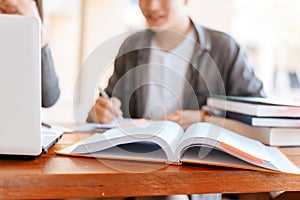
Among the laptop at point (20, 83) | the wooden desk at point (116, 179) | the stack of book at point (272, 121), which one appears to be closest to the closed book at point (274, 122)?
the stack of book at point (272, 121)

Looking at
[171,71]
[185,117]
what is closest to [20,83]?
[185,117]

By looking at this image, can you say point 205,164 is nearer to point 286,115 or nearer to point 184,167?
point 184,167

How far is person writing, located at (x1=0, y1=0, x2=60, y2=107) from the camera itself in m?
0.83

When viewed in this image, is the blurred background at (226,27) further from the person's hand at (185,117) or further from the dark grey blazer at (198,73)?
the person's hand at (185,117)

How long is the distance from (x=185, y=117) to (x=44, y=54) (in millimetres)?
413

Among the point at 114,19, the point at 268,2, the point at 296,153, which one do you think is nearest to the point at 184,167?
the point at 296,153

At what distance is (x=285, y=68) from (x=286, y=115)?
3.30 m

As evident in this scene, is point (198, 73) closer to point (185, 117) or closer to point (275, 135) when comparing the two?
point (185, 117)

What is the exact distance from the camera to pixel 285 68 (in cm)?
386

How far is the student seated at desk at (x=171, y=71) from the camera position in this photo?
0.87m

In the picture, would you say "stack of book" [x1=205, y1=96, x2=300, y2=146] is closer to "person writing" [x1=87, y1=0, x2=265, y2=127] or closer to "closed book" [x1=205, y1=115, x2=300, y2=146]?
"closed book" [x1=205, y1=115, x2=300, y2=146]

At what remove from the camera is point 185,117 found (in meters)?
0.90

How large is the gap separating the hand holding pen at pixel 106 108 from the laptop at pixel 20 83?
22cm

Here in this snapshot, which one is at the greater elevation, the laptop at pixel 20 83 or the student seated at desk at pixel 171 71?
the laptop at pixel 20 83
